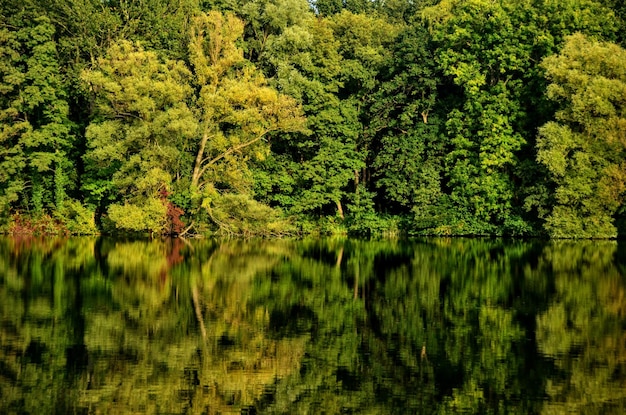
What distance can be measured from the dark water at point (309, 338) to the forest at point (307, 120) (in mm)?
17971

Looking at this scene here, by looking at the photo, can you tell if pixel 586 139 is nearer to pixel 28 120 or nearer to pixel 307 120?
pixel 307 120

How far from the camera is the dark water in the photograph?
11.6m

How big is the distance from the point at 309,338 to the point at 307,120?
38969 mm

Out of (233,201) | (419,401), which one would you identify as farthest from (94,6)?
(419,401)

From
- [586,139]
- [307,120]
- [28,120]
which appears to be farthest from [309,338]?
[28,120]

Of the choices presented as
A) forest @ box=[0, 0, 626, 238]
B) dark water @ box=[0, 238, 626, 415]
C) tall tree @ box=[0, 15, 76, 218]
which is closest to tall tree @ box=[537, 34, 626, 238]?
forest @ box=[0, 0, 626, 238]

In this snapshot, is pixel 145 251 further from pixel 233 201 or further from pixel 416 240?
pixel 416 240

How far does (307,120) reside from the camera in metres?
53.8

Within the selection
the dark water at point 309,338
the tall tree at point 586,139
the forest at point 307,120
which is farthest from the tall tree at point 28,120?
the tall tree at point 586,139

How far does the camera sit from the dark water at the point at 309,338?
11.6 metres

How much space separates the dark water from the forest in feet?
59.0

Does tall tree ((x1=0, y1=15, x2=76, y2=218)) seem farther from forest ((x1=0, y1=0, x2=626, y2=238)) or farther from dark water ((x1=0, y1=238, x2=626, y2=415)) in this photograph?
dark water ((x1=0, y1=238, x2=626, y2=415))

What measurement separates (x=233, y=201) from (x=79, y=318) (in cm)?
2985

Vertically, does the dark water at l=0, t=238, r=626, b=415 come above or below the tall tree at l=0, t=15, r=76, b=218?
below
